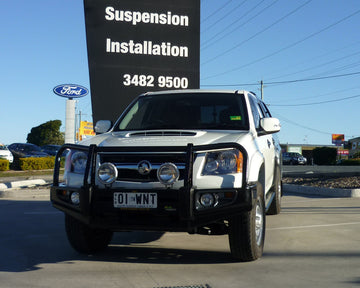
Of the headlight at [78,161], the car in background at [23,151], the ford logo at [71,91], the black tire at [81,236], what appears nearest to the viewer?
the headlight at [78,161]

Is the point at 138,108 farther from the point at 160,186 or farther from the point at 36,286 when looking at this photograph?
the point at 36,286

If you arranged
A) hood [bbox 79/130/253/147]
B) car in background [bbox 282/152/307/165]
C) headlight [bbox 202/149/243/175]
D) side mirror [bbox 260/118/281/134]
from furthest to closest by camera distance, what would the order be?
car in background [bbox 282/152/307/165] → side mirror [bbox 260/118/281/134] → hood [bbox 79/130/253/147] → headlight [bbox 202/149/243/175]

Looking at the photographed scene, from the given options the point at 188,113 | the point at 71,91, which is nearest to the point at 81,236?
the point at 188,113

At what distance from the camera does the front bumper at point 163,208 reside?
4465 mm

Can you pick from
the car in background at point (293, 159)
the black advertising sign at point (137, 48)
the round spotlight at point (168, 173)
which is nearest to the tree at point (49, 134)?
the car in background at point (293, 159)

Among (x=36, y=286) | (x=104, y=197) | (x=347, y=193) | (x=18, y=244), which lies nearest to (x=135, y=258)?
(x=104, y=197)

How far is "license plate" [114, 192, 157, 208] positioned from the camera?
14.9 feet

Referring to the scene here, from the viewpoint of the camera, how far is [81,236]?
17.1ft

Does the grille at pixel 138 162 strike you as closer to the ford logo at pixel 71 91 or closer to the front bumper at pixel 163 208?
the front bumper at pixel 163 208

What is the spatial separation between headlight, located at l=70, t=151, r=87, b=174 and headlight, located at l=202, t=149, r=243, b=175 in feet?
4.14

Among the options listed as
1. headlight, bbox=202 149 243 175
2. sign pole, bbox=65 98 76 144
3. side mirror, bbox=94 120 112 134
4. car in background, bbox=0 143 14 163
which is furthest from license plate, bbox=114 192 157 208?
car in background, bbox=0 143 14 163

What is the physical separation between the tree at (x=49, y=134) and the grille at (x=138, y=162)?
8266 centimetres

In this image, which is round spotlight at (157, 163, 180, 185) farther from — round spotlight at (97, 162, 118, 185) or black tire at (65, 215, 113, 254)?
black tire at (65, 215, 113, 254)

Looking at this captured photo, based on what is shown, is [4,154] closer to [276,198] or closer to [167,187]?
[276,198]
